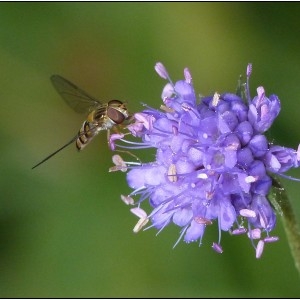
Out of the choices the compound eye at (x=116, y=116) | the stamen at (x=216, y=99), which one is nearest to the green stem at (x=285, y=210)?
the stamen at (x=216, y=99)

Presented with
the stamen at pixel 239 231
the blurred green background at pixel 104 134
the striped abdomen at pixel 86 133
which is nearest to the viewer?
the stamen at pixel 239 231

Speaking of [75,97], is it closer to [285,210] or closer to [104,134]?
[104,134]

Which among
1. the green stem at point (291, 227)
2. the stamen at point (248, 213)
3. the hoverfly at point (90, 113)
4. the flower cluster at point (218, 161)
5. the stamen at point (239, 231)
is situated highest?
the hoverfly at point (90, 113)

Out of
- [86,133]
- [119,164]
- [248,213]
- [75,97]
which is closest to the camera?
[248,213]

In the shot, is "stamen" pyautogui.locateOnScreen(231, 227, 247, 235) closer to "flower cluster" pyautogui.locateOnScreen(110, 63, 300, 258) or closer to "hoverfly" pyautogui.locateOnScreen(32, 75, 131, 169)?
"flower cluster" pyautogui.locateOnScreen(110, 63, 300, 258)

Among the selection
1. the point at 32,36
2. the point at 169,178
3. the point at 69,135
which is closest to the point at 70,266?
the point at 69,135

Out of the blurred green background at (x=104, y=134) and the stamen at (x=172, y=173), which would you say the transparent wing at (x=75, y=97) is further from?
the stamen at (x=172, y=173)

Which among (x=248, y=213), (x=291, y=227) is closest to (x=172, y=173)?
(x=248, y=213)
